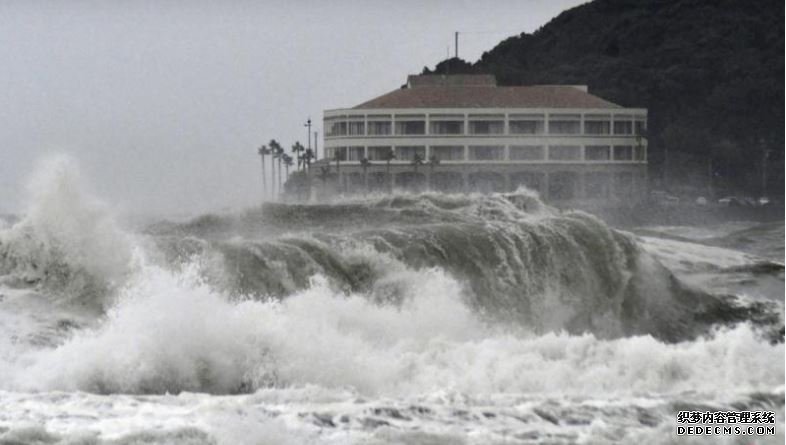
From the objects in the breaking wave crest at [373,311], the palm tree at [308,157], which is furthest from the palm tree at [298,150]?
the breaking wave crest at [373,311]

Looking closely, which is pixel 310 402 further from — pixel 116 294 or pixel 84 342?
pixel 116 294

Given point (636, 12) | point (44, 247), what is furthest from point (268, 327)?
point (636, 12)

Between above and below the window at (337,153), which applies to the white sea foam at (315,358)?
below

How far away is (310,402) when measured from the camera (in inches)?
479

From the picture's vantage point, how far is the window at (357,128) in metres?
66.5

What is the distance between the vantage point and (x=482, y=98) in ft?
225

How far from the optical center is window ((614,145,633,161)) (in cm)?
7015

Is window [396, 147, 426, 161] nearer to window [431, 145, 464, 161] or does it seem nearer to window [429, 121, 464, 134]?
window [431, 145, 464, 161]

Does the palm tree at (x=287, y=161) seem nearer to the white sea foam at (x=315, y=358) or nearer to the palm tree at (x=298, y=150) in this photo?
the palm tree at (x=298, y=150)

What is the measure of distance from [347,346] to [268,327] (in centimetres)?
102

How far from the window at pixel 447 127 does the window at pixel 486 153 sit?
1.23m

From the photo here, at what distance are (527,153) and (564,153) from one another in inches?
89.0

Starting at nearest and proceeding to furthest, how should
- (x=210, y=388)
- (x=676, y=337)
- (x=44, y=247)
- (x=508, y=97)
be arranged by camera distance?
Result: (x=210, y=388) < (x=44, y=247) < (x=676, y=337) < (x=508, y=97)

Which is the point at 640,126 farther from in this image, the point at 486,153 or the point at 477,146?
the point at 477,146
